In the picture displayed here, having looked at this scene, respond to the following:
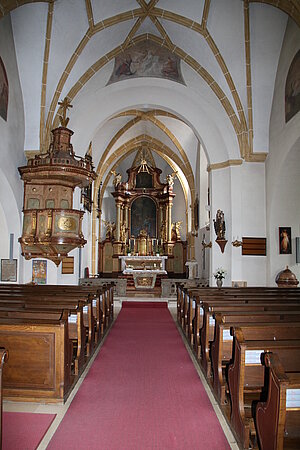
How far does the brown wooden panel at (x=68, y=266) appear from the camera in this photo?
1290 cm

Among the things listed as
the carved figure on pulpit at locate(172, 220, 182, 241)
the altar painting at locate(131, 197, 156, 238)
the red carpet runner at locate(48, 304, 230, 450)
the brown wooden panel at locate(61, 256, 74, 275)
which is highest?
the altar painting at locate(131, 197, 156, 238)

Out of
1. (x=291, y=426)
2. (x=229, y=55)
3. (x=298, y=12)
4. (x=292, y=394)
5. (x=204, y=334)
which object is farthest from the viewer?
(x=229, y=55)

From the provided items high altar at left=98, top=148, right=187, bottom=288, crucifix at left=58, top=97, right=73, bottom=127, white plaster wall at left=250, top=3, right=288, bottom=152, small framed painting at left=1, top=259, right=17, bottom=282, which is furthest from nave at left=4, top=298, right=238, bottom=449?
high altar at left=98, top=148, right=187, bottom=288

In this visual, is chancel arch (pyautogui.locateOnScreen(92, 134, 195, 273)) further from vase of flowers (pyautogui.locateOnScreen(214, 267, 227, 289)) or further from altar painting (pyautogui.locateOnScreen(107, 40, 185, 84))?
vase of flowers (pyautogui.locateOnScreen(214, 267, 227, 289))

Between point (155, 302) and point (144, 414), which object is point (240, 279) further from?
point (144, 414)

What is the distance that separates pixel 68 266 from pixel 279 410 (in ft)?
36.8

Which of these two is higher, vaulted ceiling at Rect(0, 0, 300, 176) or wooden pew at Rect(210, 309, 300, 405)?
vaulted ceiling at Rect(0, 0, 300, 176)

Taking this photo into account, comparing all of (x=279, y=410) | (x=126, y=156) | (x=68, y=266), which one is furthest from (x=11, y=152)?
(x=126, y=156)

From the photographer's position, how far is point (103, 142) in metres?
18.2

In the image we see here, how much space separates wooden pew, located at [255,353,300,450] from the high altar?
59.0 feet

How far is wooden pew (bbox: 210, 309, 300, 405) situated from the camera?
4.21 m

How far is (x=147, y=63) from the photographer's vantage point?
13.4 meters

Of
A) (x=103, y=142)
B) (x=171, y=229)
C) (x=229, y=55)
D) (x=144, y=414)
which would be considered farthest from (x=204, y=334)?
(x=171, y=229)

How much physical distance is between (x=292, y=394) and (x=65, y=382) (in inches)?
107
